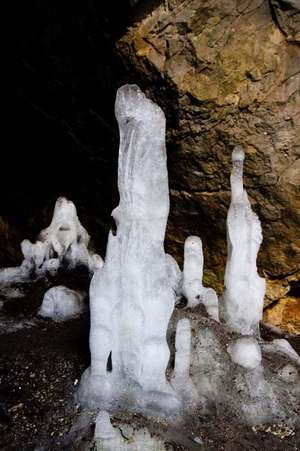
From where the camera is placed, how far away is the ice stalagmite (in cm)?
386

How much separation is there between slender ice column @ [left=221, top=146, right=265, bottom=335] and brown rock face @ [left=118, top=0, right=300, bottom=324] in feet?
6.34

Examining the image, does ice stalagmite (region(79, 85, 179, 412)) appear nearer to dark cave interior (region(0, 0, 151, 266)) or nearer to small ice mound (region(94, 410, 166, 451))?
small ice mound (region(94, 410, 166, 451))

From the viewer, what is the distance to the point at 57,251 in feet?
27.9

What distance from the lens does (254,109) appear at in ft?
25.1

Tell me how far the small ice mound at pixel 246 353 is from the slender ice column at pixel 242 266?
38.4 inches

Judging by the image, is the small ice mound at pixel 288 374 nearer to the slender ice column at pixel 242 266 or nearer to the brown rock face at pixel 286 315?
the slender ice column at pixel 242 266

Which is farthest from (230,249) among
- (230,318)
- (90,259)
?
(90,259)

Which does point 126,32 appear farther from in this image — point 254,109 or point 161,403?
point 161,403

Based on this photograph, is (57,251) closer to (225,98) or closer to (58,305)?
(58,305)

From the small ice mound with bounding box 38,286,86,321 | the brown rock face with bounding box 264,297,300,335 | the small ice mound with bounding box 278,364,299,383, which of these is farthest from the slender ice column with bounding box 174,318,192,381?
the brown rock face with bounding box 264,297,300,335

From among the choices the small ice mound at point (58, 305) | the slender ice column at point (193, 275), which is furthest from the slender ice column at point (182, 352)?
the small ice mound at point (58, 305)

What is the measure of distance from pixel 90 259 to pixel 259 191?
134 inches

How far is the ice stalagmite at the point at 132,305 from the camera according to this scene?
386 cm

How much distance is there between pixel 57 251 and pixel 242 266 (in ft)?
12.7
